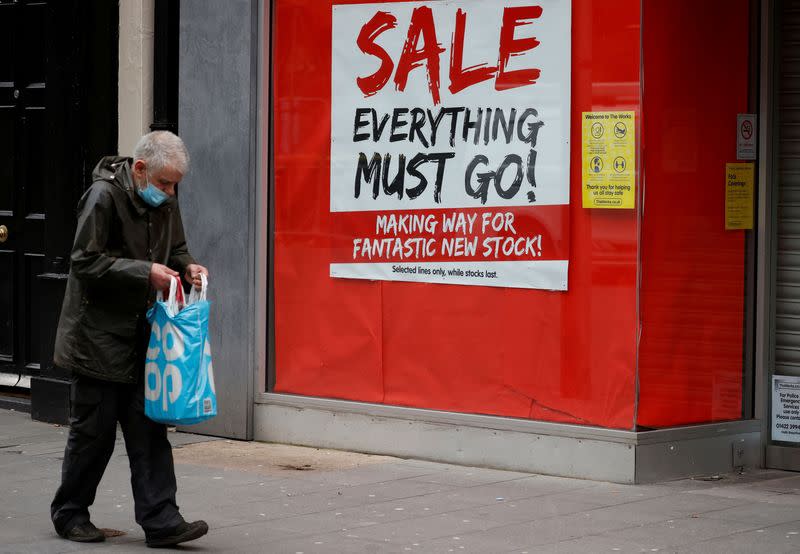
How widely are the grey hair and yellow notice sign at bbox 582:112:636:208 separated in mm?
2547

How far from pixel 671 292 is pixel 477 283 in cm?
115

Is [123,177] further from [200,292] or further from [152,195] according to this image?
[200,292]

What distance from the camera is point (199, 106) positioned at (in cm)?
991

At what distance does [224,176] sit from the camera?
32.1ft

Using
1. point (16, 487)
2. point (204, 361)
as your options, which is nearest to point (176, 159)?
point (204, 361)

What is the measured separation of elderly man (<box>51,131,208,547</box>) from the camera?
21.6ft

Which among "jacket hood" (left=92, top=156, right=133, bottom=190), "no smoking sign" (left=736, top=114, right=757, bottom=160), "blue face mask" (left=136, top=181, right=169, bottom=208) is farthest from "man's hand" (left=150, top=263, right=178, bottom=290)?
"no smoking sign" (left=736, top=114, right=757, bottom=160)

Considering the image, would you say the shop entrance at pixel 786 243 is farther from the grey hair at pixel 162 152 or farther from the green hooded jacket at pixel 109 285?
the green hooded jacket at pixel 109 285

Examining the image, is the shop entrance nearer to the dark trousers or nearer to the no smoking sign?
the no smoking sign

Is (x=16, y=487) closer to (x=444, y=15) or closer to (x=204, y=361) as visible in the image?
(x=204, y=361)

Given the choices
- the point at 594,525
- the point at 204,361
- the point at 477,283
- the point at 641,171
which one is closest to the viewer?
the point at 204,361

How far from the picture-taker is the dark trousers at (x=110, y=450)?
660cm

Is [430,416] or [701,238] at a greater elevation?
[701,238]

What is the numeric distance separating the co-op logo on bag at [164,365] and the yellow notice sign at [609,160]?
105 inches
